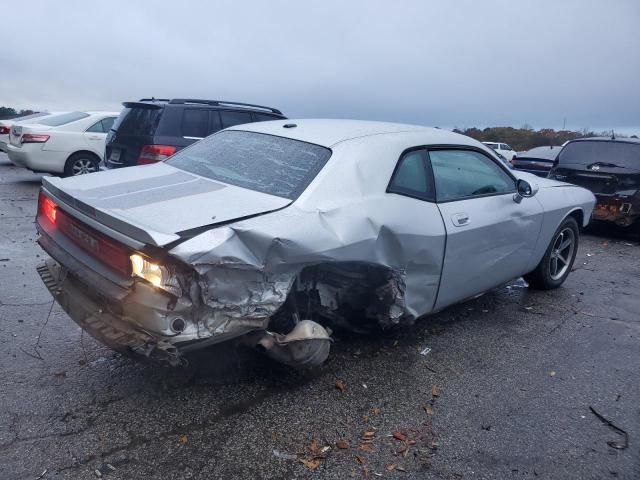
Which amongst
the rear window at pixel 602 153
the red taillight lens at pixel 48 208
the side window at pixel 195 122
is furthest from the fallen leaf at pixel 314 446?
the rear window at pixel 602 153

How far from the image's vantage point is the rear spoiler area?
8.25 feet

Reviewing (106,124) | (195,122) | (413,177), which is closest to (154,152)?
(195,122)

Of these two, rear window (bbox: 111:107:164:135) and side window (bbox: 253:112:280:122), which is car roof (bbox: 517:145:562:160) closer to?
side window (bbox: 253:112:280:122)

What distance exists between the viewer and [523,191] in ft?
14.9

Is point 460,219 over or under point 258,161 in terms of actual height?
under

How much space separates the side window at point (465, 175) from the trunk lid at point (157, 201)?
141 cm

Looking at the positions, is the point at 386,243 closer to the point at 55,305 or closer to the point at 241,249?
the point at 241,249

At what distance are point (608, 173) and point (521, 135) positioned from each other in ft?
105

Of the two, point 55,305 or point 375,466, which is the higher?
point 375,466

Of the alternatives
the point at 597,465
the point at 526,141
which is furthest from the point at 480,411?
the point at 526,141

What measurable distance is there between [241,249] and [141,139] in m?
5.26

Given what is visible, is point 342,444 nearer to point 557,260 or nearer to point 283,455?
point 283,455

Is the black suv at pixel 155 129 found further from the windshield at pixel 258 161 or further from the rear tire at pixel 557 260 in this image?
the rear tire at pixel 557 260

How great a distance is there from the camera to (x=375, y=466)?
2633mm
